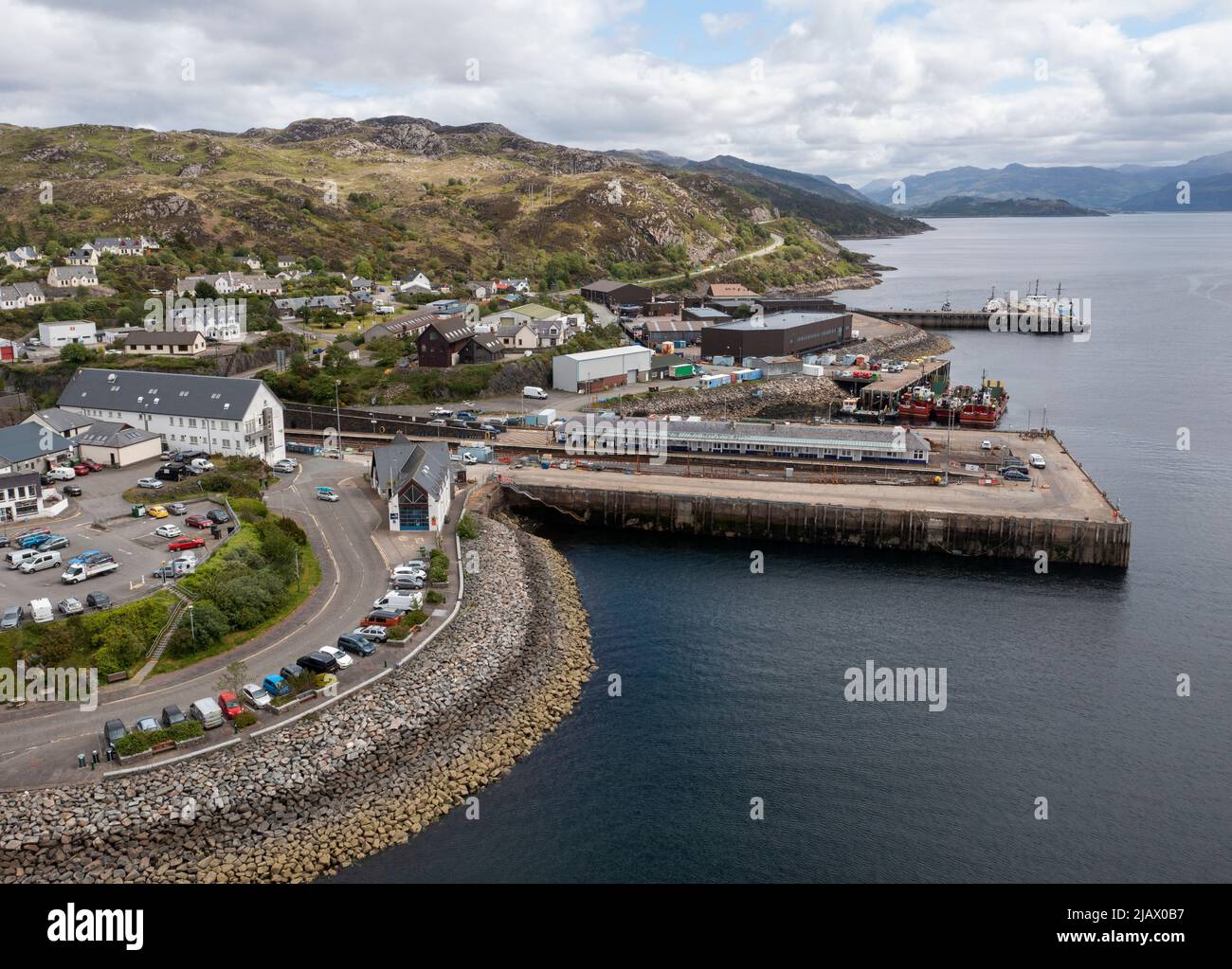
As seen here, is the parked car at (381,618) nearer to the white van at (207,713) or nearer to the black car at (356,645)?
the black car at (356,645)

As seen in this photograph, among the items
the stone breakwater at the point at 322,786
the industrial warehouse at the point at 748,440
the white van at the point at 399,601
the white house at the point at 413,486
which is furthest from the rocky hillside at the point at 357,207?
the stone breakwater at the point at 322,786

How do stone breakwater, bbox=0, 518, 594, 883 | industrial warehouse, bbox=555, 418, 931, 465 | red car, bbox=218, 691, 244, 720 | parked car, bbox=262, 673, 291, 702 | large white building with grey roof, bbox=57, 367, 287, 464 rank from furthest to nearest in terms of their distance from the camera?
industrial warehouse, bbox=555, 418, 931, 465, large white building with grey roof, bbox=57, 367, 287, 464, parked car, bbox=262, 673, 291, 702, red car, bbox=218, 691, 244, 720, stone breakwater, bbox=0, 518, 594, 883

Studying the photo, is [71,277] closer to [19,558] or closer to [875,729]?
[19,558]

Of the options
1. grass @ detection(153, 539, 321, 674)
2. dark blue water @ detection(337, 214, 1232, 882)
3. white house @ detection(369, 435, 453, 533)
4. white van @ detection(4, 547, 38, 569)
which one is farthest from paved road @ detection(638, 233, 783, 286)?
white van @ detection(4, 547, 38, 569)

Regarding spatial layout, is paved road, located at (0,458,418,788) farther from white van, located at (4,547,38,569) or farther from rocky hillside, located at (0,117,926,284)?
rocky hillside, located at (0,117,926,284)

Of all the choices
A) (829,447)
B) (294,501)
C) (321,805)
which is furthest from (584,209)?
(321,805)

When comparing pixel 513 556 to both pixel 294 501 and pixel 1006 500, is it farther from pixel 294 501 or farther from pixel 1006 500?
pixel 1006 500
